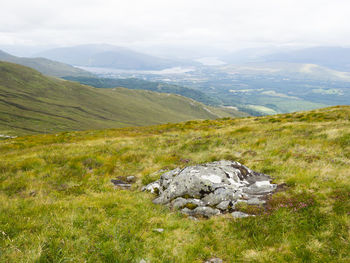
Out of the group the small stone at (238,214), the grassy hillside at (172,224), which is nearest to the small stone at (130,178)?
the grassy hillside at (172,224)

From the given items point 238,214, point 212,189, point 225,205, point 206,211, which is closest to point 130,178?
point 212,189

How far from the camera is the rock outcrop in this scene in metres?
8.21

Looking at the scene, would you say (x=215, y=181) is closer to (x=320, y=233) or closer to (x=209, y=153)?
(x=320, y=233)

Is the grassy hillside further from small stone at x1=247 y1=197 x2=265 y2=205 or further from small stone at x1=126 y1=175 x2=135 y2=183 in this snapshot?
small stone at x1=126 y1=175 x2=135 y2=183

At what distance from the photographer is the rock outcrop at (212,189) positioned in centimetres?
821

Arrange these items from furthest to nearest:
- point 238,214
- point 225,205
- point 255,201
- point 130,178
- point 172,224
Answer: point 130,178, point 225,205, point 255,201, point 238,214, point 172,224

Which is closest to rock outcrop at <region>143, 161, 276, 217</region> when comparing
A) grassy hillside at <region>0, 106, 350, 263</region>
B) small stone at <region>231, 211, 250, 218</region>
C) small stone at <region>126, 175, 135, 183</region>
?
small stone at <region>231, 211, 250, 218</region>

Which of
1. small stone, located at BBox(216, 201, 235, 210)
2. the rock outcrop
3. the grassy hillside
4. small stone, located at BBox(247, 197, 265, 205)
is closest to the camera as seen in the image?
the grassy hillside

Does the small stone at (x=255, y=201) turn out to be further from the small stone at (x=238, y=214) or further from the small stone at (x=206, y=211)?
the small stone at (x=206, y=211)

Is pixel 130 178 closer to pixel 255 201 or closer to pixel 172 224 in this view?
pixel 172 224

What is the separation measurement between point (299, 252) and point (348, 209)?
8.41 ft

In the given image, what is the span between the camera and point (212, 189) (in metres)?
9.08

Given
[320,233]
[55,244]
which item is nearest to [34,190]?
[55,244]

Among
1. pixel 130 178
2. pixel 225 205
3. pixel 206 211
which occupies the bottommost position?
pixel 130 178
